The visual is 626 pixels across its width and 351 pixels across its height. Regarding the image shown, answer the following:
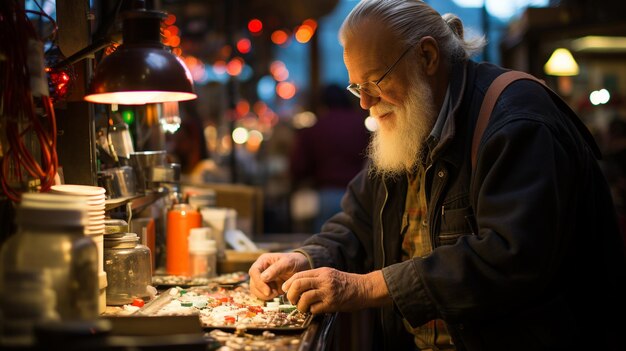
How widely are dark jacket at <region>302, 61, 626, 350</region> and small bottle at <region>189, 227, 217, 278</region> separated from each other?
3.72 ft

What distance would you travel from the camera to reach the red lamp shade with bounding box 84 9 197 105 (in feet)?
7.59

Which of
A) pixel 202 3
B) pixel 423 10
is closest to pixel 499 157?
pixel 423 10

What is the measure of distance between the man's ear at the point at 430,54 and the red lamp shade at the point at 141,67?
94cm

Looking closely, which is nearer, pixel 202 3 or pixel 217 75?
pixel 202 3

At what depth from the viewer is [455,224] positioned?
263 cm

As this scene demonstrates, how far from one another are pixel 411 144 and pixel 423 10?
542mm

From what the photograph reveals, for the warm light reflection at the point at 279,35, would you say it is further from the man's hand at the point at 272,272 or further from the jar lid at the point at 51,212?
the jar lid at the point at 51,212

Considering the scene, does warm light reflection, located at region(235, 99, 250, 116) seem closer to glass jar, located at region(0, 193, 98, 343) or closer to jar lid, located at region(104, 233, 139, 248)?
jar lid, located at region(104, 233, 139, 248)

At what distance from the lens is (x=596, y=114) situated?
24.7 feet

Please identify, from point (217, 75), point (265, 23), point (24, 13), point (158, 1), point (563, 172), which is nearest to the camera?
point (24, 13)

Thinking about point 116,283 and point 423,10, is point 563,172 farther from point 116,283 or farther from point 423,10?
point 116,283

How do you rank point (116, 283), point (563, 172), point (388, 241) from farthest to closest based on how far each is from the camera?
point (388, 241) < point (116, 283) < point (563, 172)

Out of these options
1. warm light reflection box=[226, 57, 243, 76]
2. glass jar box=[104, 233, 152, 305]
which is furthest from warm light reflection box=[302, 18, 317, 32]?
glass jar box=[104, 233, 152, 305]

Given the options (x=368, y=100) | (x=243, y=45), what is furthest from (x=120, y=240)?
(x=243, y=45)
